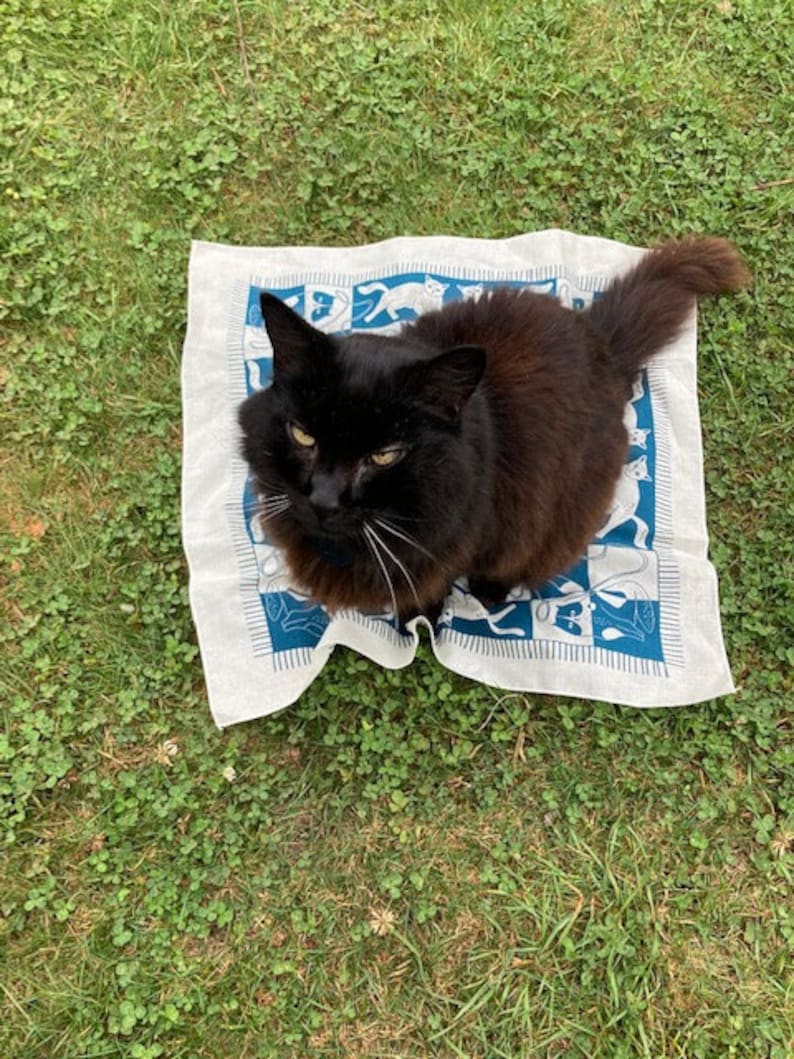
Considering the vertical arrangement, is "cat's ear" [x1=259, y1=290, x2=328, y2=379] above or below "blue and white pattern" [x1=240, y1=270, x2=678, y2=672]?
above

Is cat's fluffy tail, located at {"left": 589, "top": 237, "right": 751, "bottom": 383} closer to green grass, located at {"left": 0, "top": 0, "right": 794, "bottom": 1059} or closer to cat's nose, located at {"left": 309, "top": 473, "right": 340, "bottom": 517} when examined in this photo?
green grass, located at {"left": 0, "top": 0, "right": 794, "bottom": 1059}

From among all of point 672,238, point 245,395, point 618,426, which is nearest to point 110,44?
point 245,395

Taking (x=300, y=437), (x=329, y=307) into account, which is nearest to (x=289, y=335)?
(x=300, y=437)

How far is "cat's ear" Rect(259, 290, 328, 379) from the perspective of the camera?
4.58 feet

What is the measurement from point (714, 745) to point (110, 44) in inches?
120

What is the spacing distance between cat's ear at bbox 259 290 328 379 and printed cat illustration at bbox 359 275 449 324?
104 centimetres

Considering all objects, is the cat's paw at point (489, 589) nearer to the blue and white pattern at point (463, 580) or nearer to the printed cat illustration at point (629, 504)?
the blue and white pattern at point (463, 580)

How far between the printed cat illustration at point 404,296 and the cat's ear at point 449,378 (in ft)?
3.66

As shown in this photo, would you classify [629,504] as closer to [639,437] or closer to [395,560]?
[639,437]

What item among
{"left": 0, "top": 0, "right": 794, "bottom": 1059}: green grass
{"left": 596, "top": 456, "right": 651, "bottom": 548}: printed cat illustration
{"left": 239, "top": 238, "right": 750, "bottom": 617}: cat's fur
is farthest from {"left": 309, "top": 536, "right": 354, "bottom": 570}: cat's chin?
{"left": 596, "top": 456, "right": 651, "bottom": 548}: printed cat illustration

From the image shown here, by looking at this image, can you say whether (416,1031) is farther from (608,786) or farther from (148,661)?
(148,661)

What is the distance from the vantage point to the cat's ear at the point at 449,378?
52.8 inches

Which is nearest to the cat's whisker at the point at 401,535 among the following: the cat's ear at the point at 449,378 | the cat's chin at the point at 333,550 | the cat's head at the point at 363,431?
the cat's head at the point at 363,431

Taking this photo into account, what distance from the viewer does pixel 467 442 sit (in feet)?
5.27
